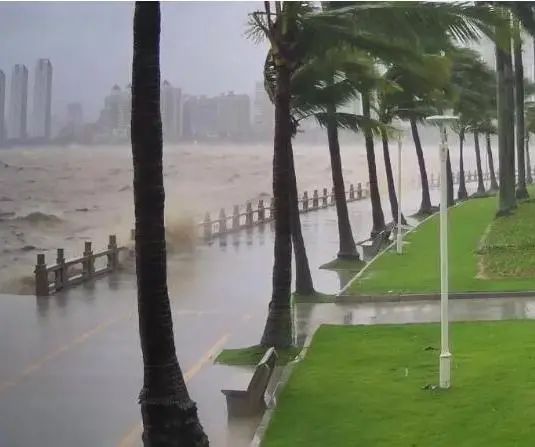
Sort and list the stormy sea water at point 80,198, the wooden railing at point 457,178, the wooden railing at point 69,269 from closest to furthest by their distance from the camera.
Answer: the wooden railing at point 69,269, the stormy sea water at point 80,198, the wooden railing at point 457,178

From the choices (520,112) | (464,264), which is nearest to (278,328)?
(464,264)

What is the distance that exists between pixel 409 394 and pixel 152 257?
9.20ft

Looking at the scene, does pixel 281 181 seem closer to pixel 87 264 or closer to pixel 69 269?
pixel 87 264

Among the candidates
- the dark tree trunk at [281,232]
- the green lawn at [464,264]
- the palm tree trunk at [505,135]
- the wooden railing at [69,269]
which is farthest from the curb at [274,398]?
the palm tree trunk at [505,135]

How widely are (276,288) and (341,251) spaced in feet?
28.9

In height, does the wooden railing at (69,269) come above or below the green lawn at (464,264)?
above

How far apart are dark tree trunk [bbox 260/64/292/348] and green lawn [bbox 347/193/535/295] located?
3.84m

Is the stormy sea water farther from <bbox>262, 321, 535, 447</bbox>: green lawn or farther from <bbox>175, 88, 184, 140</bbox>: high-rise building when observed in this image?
<bbox>262, 321, 535, 447</bbox>: green lawn

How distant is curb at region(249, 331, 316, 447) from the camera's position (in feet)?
20.9

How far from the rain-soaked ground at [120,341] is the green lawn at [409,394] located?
1.98 ft

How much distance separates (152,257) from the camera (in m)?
5.68

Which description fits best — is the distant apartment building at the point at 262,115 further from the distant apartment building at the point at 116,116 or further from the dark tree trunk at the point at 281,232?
the dark tree trunk at the point at 281,232

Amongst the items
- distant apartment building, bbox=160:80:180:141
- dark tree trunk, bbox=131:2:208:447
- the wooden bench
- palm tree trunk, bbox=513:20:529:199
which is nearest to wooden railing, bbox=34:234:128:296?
distant apartment building, bbox=160:80:180:141

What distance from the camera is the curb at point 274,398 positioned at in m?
6.36
